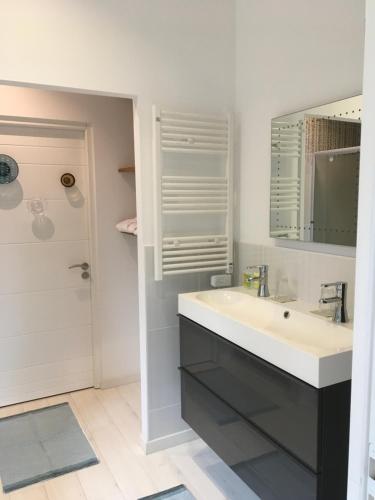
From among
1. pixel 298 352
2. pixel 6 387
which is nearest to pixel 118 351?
pixel 6 387

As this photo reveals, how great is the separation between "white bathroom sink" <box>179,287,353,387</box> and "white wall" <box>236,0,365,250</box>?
0.37 m

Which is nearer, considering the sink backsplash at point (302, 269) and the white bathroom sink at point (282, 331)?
the white bathroom sink at point (282, 331)

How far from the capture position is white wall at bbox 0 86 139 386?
10.2 ft

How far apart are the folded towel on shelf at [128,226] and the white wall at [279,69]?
2.63 feet

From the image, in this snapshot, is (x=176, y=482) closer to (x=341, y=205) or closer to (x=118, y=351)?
(x=118, y=351)

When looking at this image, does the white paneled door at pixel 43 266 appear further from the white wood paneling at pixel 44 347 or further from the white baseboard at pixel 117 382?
the white baseboard at pixel 117 382

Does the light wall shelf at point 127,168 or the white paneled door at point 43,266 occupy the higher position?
the light wall shelf at point 127,168

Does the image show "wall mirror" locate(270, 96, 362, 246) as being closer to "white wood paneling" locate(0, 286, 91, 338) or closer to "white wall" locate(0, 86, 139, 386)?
"white wall" locate(0, 86, 139, 386)

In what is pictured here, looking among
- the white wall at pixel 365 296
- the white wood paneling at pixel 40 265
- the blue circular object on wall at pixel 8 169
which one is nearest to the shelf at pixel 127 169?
the white wood paneling at pixel 40 265

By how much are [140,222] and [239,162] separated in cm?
76

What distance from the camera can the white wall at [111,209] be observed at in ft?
10.2

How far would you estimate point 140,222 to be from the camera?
7.93ft

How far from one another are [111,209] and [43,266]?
694mm

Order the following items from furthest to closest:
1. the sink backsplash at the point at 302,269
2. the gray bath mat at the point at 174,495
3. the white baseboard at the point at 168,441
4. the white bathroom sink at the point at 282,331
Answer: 1. the white baseboard at the point at 168,441
2. the gray bath mat at the point at 174,495
3. the sink backsplash at the point at 302,269
4. the white bathroom sink at the point at 282,331
